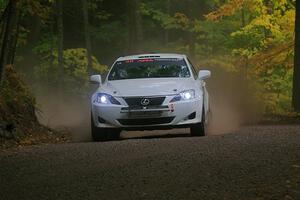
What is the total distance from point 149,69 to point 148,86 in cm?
150

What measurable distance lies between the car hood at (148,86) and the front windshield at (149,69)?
1.82 feet

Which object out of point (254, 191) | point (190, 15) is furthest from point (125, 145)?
point (190, 15)

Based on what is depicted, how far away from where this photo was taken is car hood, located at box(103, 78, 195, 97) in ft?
42.4

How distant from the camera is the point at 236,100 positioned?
92.3 feet

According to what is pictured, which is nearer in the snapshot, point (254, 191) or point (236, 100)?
point (254, 191)

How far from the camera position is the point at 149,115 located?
1288 centimetres

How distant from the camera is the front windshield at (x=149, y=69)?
14.3 metres

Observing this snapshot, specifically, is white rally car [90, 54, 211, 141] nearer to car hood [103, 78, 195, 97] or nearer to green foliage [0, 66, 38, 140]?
car hood [103, 78, 195, 97]

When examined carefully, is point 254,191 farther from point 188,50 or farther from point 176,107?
point 188,50

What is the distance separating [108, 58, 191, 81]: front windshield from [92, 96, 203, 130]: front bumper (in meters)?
1.43

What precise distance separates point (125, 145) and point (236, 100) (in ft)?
56.4

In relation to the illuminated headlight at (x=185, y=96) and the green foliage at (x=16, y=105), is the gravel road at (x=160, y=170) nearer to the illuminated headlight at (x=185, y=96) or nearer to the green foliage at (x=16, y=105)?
the illuminated headlight at (x=185, y=96)

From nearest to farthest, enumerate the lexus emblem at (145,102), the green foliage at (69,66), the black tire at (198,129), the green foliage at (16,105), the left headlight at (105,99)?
the lexus emblem at (145,102)
the left headlight at (105,99)
the black tire at (198,129)
the green foliage at (16,105)
the green foliage at (69,66)

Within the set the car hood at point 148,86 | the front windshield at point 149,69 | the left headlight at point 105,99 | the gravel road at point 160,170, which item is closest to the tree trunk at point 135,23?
the front windshield at point 149,69
